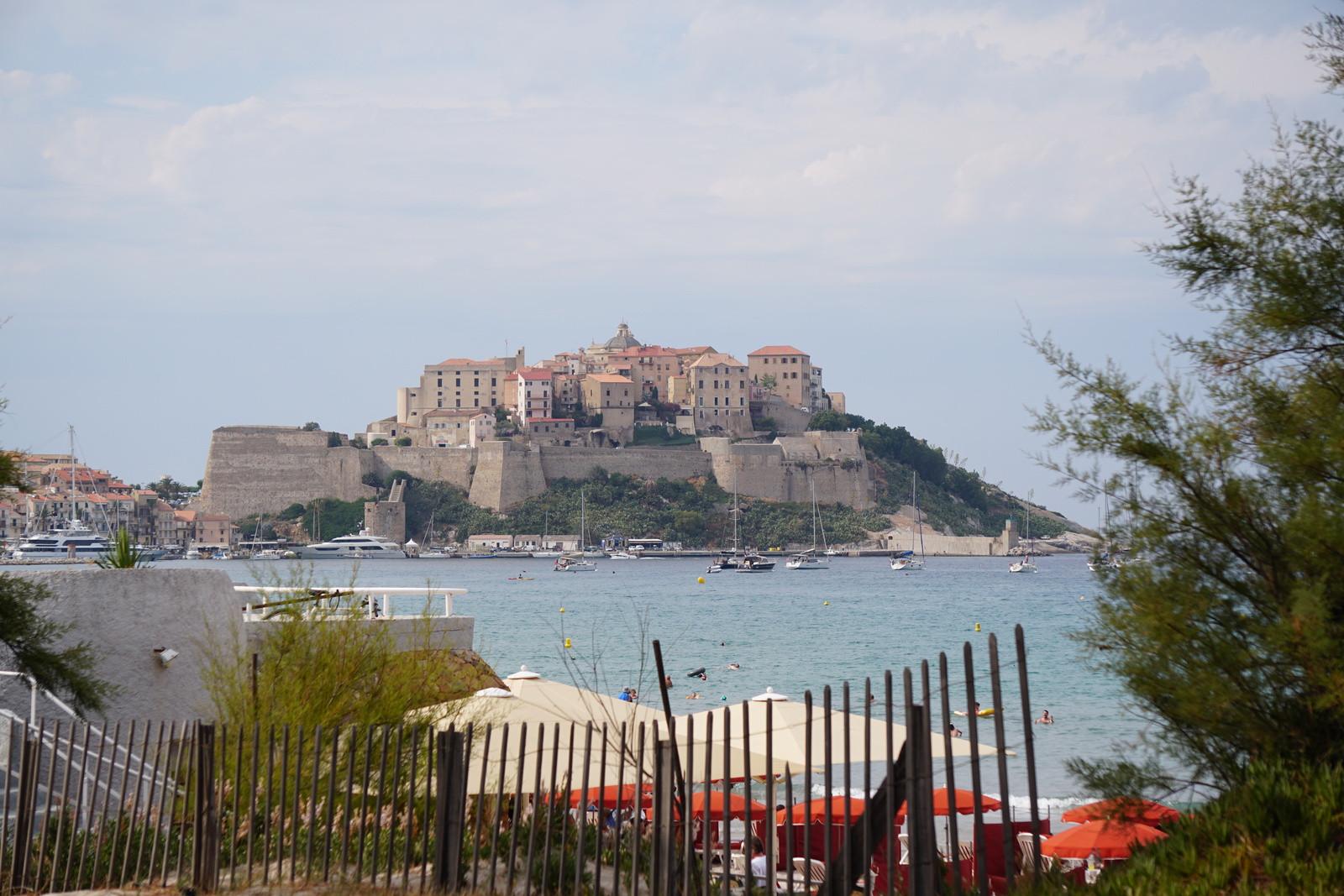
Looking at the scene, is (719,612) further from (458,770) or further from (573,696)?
(458,770)

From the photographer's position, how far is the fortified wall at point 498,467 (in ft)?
280

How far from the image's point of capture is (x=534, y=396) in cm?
9494

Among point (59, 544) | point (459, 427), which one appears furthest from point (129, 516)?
point (459, 427)

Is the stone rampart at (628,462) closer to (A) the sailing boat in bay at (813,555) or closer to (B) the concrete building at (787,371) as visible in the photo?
(A) the sailing boat in bay at (813,555)

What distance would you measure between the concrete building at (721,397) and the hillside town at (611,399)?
67 millimetres

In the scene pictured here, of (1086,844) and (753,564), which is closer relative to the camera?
(1086,844)

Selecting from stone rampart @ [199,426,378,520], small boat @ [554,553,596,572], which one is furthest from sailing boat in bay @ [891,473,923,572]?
stone rampart @ [199,426,378,520]

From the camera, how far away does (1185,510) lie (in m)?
4.48

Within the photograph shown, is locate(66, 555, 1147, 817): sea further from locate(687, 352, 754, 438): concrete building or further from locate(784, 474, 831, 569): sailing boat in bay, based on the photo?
locate(687, 352, 754, 438): concrete building

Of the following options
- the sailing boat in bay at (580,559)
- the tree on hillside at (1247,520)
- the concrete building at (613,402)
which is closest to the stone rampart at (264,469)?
the sailing boat in bay at (580,559)

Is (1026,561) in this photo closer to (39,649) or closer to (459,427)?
(459,427)

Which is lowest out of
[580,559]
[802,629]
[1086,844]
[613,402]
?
[802,629]

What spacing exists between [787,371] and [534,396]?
883 inches

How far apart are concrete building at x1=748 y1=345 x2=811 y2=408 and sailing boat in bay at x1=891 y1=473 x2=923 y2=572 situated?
1260cm
